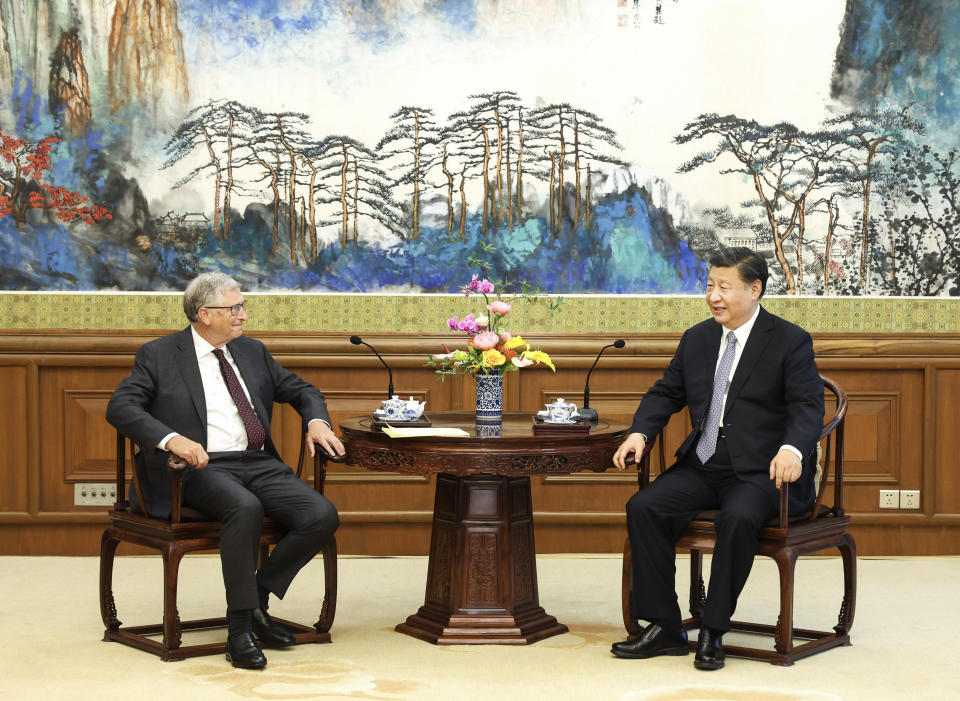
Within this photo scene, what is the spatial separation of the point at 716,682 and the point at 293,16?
3832 mm

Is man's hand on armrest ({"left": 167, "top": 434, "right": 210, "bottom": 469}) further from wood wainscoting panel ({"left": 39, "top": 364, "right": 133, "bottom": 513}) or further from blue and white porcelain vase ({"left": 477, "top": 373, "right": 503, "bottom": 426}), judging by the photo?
wood wainscoting panel ({"left": 39, "top": 364, "right": 133, "bottom": 513})

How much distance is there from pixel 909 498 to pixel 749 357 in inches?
87.5

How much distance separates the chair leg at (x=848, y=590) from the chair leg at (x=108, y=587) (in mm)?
2629

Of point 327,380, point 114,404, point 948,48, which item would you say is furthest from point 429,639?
point 948,48

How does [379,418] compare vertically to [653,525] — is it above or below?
above

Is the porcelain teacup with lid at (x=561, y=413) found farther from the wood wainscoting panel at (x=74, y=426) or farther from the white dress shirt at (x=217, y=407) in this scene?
the wood wainscoting panel at (x=74, y=426)

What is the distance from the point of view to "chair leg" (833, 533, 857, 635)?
442 cm

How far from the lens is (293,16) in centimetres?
599

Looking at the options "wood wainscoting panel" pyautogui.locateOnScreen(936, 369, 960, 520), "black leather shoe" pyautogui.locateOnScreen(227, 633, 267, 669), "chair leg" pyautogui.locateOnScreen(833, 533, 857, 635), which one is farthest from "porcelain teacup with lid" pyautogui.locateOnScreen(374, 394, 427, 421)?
"wood wainscoting panel" pyautogui.locateOnScreen(936, 369, 960, 520)

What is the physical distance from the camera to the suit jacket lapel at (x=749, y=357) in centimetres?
433

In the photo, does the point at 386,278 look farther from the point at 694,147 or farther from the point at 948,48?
the point at 948,48

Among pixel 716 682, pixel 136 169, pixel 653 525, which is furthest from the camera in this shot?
pixel 136 169

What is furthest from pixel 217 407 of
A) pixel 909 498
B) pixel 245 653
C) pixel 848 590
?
pixel 909 498

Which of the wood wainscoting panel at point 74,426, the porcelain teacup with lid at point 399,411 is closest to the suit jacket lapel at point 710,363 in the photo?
the porcelain teacup with lid at point 399,411
